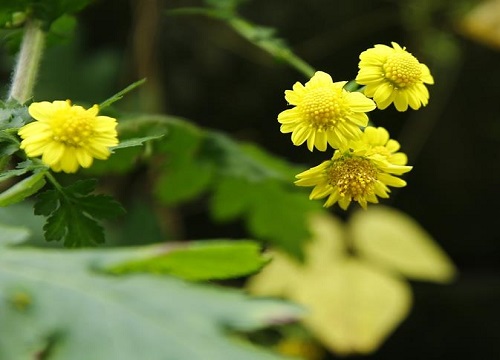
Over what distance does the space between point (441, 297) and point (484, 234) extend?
18cm

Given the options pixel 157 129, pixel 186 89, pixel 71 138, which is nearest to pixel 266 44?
pixel 157 129

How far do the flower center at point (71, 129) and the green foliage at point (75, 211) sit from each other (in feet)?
0.22

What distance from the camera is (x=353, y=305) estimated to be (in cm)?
133

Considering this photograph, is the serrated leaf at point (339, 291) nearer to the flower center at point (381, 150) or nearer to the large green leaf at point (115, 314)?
the flower center at point (381, 150)

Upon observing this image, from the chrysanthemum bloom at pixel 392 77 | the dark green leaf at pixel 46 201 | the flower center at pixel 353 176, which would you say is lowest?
the dark green leaf at pixel 46 201

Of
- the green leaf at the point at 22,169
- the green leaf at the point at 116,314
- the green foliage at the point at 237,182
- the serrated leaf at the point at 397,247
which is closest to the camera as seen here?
the green leaf at the point at 116,314

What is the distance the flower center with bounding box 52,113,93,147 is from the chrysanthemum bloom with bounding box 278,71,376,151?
139 millimetres

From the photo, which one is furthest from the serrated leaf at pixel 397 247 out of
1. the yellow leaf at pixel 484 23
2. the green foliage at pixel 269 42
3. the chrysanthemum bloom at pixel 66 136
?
the chrysanthemum bloom at pixel 66 136

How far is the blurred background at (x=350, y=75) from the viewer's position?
1.57m

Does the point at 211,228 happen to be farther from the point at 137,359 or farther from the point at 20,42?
the point at 137,359

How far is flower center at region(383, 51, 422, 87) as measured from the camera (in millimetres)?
536

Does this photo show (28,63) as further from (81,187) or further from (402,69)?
(402,69)

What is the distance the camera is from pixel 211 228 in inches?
66.4

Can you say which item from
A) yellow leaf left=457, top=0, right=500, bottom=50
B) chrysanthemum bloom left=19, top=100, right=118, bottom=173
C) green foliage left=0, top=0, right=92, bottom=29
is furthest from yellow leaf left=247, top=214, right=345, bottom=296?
chrysanthemum bloom left=19, top=100, right=118, bottom=173
